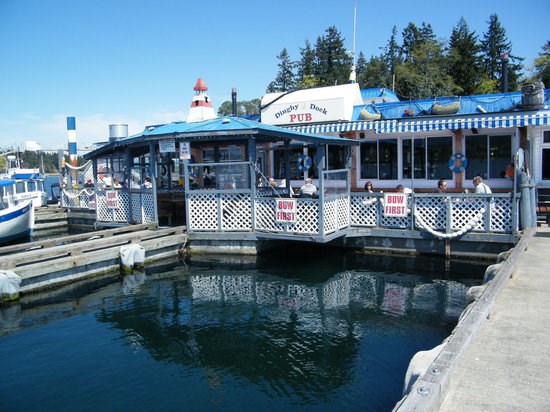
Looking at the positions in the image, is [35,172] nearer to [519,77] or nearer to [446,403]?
[446,403]

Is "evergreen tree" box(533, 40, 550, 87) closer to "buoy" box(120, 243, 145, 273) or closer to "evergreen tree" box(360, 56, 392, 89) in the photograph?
"evergreen tree" box(360, 56, 392, 89)

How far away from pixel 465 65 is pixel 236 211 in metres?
42.0

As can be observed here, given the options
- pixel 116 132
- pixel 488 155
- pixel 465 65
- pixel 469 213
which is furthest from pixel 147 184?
pixel 465 65

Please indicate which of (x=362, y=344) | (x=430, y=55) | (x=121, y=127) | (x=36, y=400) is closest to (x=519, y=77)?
(x=430, y=55)

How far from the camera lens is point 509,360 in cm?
466

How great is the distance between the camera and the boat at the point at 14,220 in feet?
60.1

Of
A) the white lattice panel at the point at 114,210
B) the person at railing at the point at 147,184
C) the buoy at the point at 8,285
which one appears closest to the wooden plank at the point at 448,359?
the buoy at the point at 8,285

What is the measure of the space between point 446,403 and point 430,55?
50700mm

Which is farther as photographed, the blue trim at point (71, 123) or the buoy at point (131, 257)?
the blue trim at point (71, 123)

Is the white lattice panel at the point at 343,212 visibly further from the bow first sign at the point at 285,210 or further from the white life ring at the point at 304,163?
the white life ring at the point at 304,163

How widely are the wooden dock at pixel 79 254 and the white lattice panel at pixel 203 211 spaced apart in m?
0.57

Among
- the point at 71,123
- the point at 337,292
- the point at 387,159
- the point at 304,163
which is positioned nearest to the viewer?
the point at 337,292

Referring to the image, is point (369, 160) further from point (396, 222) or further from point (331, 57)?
point (331, 57)

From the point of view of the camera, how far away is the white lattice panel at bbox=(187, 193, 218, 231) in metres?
14.1
